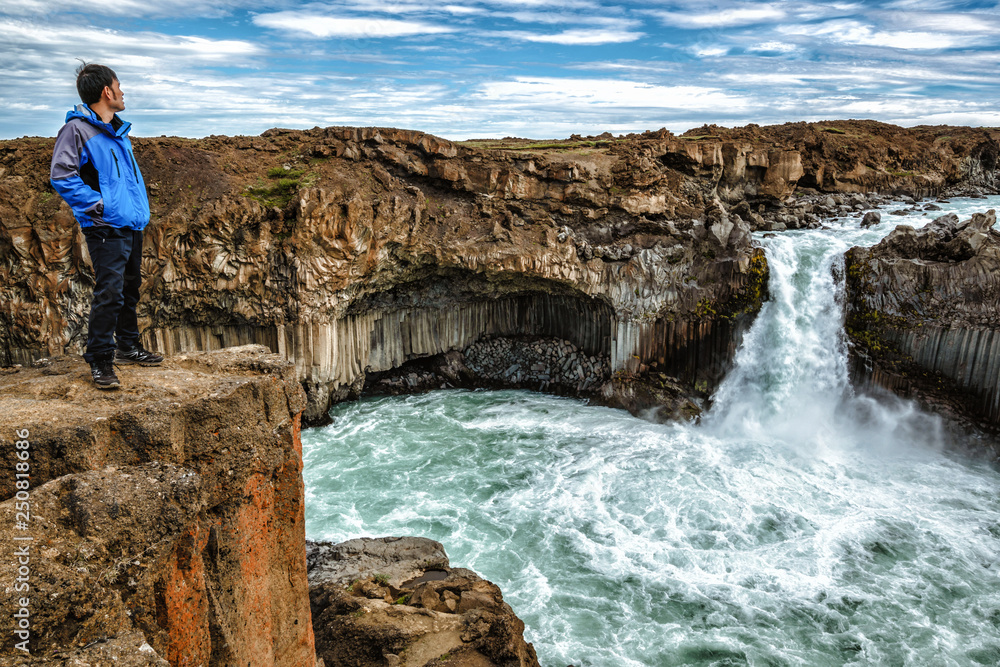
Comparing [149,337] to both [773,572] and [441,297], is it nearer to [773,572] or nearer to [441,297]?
[441,297]

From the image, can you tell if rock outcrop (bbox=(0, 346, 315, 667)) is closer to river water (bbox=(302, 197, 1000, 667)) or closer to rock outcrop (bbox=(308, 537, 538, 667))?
rock outcrop (bbox=(308, 537, 538, 667))

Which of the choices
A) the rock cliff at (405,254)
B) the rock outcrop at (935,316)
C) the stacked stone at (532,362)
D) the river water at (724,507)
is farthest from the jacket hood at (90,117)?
the rock outcrop at (935,316)

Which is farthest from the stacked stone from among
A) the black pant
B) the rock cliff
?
the black pant

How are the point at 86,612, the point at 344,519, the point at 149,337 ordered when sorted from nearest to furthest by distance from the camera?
the point at 86,612, the point at 344,519, the point at 149,337

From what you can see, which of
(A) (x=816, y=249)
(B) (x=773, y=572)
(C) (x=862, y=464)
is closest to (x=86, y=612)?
(B) (x=773, y=572)

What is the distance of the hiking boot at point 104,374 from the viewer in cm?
579

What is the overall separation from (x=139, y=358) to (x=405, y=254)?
15.3m

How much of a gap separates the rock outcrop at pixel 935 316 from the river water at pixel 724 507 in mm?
784

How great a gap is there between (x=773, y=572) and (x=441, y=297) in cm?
1467

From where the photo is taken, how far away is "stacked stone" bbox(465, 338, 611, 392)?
79.0 feet

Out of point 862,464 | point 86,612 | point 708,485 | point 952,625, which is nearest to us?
point 86,612

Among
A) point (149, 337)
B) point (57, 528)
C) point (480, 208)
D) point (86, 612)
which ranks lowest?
point (149, 337)

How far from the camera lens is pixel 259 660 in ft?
19.4

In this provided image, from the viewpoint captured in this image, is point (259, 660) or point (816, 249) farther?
point (816, 249)
